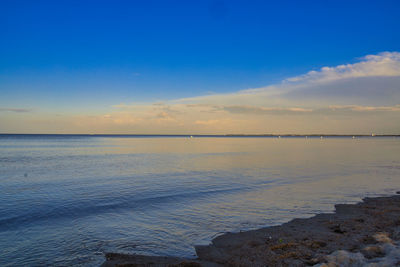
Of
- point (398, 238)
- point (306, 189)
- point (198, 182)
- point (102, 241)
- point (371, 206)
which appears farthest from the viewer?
point (198, 182)

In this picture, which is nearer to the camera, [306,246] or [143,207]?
[306,246]

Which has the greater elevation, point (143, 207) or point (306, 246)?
Answer: point (306, 246)

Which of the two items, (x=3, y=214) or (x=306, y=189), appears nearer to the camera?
(x=3, y=214)

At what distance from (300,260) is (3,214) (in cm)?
1564

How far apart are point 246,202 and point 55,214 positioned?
11.9 m

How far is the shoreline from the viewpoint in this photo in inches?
369

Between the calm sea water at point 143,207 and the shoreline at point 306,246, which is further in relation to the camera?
the calm sea water at point 143,207

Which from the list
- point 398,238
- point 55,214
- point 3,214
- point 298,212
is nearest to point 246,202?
point 298,212

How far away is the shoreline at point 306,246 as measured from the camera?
938 cm

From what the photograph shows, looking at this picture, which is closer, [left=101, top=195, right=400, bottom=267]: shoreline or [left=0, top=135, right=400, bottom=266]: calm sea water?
[left=101, top=195, right=400, bottom=267]: shoreline

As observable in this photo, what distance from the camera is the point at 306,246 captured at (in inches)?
431

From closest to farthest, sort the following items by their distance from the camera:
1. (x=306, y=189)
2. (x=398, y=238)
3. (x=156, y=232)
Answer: (x=398, y=238) → (x=156, y=232) → (x=306, y=189)

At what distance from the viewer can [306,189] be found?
24094 mm

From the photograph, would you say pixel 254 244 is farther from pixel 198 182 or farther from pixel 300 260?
pixel 198 182
